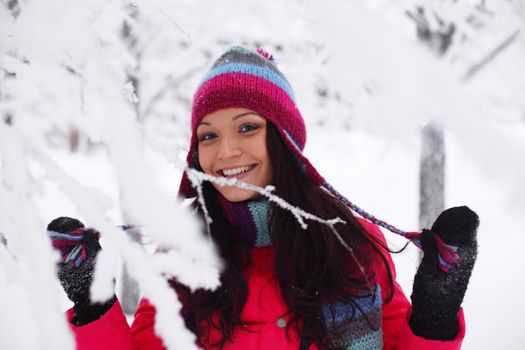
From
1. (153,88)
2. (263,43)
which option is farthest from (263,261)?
(153,88)

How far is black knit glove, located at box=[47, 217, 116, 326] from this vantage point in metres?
1.33

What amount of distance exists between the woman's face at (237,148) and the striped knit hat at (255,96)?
0.12ft

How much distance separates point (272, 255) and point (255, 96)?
0.72 meters

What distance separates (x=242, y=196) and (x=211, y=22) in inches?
124

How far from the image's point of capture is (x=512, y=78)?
12.0ft

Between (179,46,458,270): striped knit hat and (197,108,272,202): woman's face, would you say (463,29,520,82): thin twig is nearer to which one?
(179,46,458,270): striped knit hat

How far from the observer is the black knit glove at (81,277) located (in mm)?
1331

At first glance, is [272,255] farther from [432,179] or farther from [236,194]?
[432,179]

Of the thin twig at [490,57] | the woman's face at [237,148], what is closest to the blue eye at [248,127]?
the woman's face at [237,148]

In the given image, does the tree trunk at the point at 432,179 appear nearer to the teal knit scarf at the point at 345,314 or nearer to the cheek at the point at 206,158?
the teal knit scarf at the point at 345,314

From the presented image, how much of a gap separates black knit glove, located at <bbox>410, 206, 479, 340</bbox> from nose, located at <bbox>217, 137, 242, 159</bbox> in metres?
0.77

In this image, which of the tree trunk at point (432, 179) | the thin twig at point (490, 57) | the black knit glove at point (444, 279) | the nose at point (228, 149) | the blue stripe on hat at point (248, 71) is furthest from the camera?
the tree trunk at point (432, 179)

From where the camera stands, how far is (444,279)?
134 centimetres

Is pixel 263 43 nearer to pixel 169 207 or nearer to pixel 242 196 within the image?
pixel 242 196
